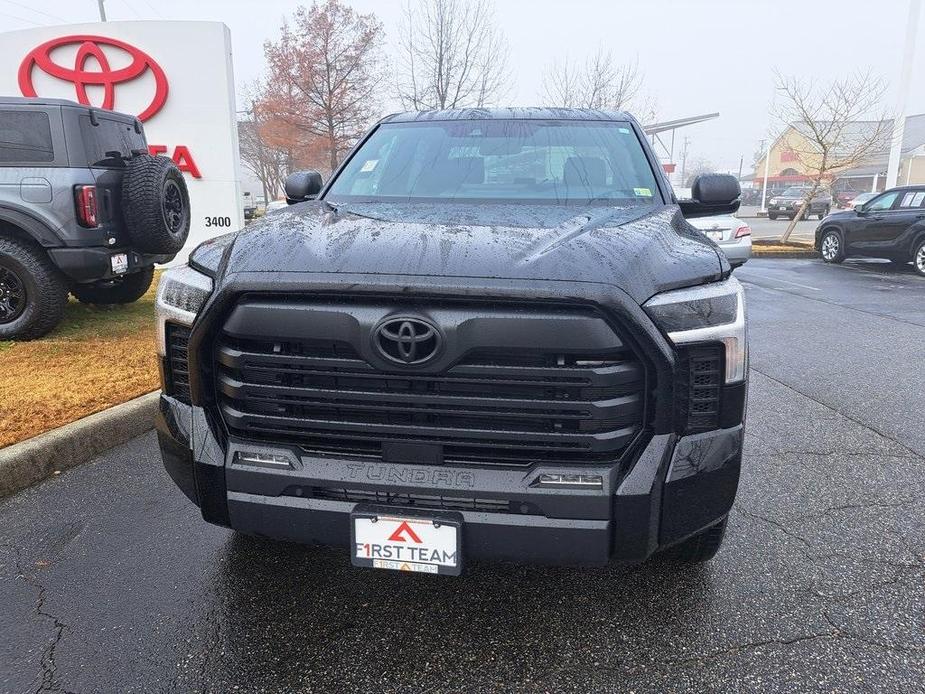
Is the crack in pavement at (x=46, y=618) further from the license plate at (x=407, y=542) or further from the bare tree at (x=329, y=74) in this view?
the bare tree at (x=329, y=74)

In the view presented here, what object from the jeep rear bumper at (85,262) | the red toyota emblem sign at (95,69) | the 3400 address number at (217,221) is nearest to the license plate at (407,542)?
the jeep rear bumper at (85,262)

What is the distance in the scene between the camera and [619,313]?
184cm

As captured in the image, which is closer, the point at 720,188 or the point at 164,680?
the point at 164,680

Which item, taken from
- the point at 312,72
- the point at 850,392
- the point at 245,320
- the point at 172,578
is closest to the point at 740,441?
the point at 245,320

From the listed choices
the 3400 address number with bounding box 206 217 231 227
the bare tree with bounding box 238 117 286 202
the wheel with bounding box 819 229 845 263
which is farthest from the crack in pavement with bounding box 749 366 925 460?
the bare tree with bounding box 238 117 286 202

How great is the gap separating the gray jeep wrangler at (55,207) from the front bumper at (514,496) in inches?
165

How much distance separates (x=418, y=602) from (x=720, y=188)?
2526 mm

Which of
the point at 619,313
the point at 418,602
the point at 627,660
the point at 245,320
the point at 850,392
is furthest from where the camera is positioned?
the point at 850,392

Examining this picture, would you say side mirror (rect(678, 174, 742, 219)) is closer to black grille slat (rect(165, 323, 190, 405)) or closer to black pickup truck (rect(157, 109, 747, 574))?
black pickup truck (rect(157, 109, 747, 574))

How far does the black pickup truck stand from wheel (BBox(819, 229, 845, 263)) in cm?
1527

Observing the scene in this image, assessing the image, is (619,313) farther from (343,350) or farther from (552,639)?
(552,639)

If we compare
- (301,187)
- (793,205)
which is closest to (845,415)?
(301,187)

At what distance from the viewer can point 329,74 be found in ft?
66.5

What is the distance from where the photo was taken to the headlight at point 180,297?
83.0 inches
